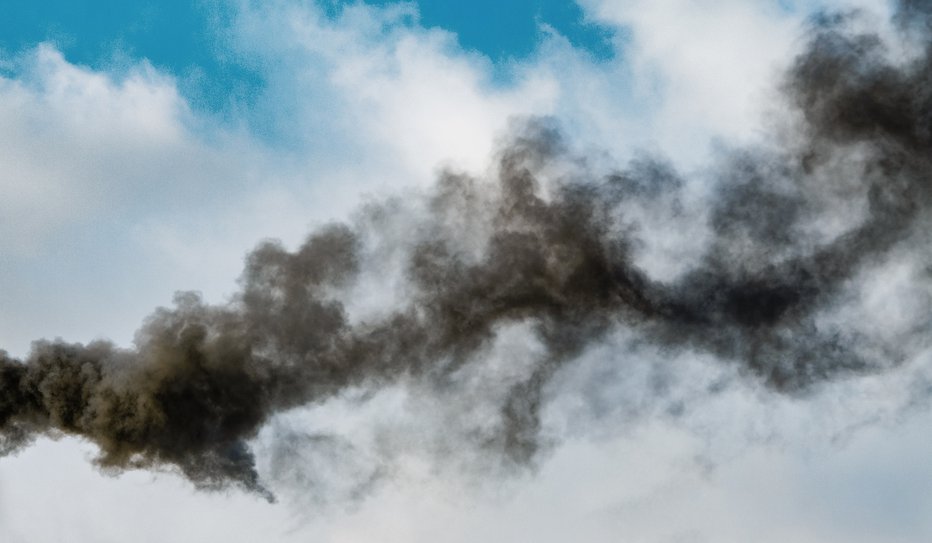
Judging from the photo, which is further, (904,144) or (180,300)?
(180,300)

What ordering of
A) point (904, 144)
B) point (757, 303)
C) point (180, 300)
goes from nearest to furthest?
point (904, 144) → point (757, 303) → point (180, 300)

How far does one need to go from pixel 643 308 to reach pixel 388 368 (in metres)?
14.6

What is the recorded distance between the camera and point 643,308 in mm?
58031

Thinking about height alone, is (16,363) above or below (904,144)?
below

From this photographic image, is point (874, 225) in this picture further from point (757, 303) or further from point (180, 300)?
point (180, 300)

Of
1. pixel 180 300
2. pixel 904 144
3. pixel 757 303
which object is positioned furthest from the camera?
pixel 180 300

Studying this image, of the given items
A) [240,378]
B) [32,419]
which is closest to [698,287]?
[240,378]

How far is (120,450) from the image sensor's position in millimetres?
58906

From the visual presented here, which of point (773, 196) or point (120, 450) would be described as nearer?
point (773, 196)

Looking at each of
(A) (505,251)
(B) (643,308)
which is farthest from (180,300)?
(B) (643,308)

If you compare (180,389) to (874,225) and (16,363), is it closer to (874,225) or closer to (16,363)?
(16,363)

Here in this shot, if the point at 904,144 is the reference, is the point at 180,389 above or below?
below

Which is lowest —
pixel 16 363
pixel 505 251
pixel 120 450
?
pixel 120 450

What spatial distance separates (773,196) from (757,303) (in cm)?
565
